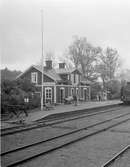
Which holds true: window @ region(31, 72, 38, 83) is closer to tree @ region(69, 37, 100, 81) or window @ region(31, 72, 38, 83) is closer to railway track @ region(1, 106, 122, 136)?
railway track @ region(1, 106, 122, 136)

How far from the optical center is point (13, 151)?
821cm

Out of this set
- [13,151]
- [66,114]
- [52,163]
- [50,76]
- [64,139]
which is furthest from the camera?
[50,76]

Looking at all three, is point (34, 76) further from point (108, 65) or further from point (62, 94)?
point (108, 65)

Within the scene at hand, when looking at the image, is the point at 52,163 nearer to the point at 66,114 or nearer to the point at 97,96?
the point at 66,114

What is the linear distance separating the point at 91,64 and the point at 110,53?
5.70 metres

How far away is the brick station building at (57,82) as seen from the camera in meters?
35.6

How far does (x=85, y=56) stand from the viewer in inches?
2229

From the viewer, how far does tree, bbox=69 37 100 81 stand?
56.7 metres

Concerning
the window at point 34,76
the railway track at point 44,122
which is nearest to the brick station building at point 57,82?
the window at point 34,76

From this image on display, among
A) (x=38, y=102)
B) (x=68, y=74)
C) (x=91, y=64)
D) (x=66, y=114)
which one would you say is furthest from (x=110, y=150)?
(x=91, y=64)

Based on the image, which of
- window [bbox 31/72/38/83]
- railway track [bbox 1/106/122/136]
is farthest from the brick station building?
railway track [bbox 1/106/122/136]

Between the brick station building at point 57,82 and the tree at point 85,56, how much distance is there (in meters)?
13.4

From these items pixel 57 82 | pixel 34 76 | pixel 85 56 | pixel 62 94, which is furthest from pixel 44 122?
pixel 85 56

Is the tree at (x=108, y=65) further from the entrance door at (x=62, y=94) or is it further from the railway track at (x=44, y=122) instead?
the railway track at (x=44, y=122)
